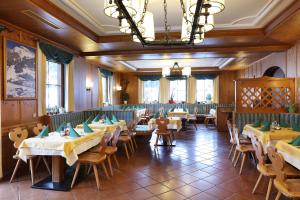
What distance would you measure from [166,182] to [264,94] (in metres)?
3.63

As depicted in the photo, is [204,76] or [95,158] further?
[204,76]

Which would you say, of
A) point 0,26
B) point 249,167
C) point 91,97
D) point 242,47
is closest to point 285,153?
point 249,167

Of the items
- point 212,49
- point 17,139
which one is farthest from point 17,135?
point 212,49

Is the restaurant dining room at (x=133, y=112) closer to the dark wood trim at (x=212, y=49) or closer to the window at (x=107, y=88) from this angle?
the dark wood trim at (x=212, y=49)

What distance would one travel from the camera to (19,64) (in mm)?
4160

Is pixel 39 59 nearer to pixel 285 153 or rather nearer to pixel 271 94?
pixel 285 153

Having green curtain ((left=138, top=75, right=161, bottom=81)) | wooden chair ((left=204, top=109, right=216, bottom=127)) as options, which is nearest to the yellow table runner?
wooden chair ((left=204, top=109, right=216, bottom=127))

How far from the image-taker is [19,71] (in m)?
4.16

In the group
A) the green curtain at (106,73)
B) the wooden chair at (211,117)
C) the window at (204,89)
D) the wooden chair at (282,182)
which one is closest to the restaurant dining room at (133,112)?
the wooden chair at (282,182)

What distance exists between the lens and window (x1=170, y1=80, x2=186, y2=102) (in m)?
11.9

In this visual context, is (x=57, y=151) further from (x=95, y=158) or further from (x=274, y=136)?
(x=274, y=136)

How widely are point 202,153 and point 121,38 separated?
11.1 ft

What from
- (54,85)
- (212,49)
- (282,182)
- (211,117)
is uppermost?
(212,49)

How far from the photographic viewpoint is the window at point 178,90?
39.0 feet
